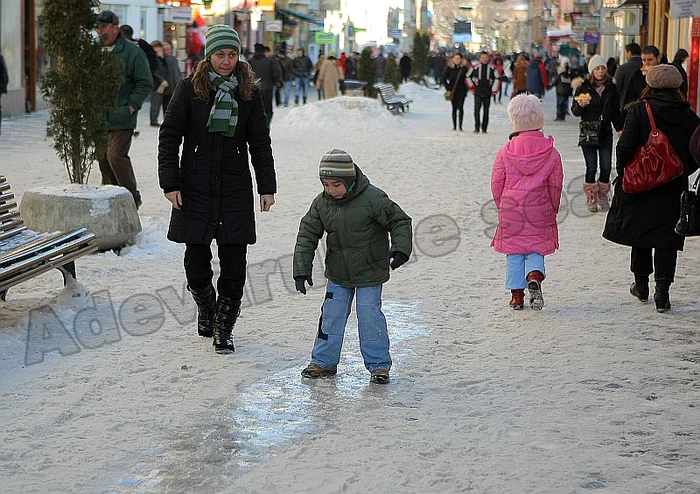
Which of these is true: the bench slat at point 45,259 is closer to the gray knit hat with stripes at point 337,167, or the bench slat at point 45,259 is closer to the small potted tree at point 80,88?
the gray knit hat with stripes at point 337,167

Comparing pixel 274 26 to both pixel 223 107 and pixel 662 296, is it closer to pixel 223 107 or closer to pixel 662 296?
pixel 662 296

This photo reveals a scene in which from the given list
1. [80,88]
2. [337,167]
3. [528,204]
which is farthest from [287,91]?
[337,167]

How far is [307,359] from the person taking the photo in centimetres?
666

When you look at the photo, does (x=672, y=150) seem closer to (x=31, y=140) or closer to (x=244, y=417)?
(x=244, y=417)

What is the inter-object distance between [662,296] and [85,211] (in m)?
4.17

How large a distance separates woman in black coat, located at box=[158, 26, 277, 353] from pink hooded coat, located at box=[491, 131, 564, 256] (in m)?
1.92

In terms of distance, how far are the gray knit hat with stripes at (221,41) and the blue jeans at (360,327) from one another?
1354 mm

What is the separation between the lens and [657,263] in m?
8.05

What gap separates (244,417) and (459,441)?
0.96m

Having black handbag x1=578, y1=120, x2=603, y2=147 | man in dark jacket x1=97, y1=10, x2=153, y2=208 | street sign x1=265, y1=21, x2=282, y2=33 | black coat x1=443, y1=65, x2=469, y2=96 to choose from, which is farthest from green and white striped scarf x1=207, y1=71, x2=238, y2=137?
street sign x1=265, y1=21, x2=282, y2=33

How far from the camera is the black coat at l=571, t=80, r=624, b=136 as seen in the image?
487 inches

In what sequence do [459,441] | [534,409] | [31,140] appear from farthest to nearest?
[31,140], [534,409], [459,441]

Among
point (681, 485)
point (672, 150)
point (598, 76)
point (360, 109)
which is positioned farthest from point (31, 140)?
point (681, 485)

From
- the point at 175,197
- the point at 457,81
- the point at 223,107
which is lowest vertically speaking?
the point at 175,197
